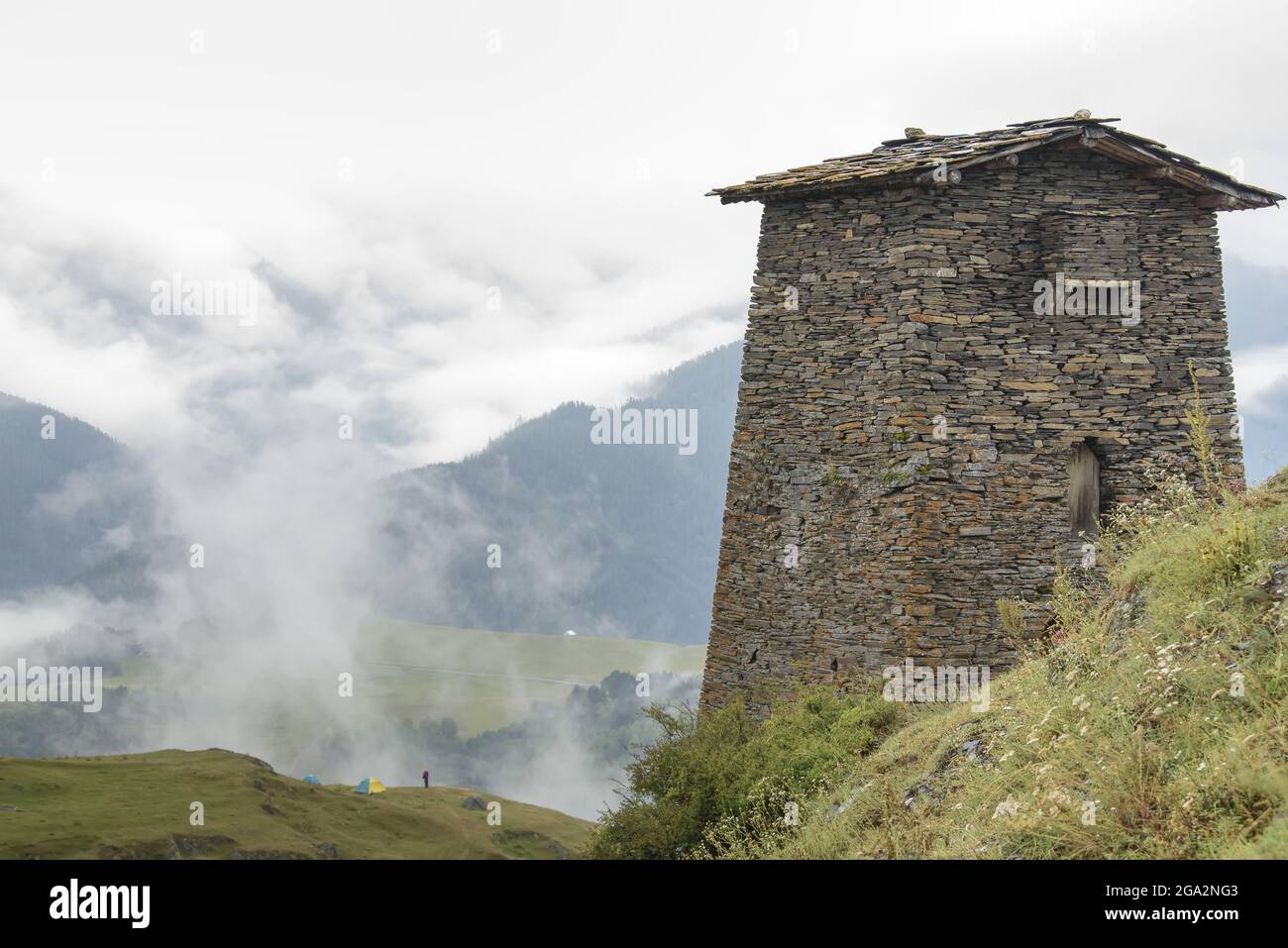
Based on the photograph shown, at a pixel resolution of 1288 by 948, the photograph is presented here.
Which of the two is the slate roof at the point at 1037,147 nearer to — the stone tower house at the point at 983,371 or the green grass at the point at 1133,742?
the stone tower house at the point at 983,371

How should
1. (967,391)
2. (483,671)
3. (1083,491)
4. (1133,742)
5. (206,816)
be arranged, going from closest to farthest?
(1133,742), (967,391), (1083,491), (206,816), (483,671)

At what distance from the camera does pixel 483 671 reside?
150250 mm

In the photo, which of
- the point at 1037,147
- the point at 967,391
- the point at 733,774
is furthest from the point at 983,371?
the point at 733,774

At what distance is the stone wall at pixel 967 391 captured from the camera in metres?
14.4

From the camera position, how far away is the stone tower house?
1442 centimetres

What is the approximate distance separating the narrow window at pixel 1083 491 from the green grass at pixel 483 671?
115745 millimetres

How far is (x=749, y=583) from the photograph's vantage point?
54.4ft

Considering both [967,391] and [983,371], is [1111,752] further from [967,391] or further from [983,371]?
[983,371]

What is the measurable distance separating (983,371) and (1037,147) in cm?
Result: 306

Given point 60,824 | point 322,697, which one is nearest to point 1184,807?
point 60,824

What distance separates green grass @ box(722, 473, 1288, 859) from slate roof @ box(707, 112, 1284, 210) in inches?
262

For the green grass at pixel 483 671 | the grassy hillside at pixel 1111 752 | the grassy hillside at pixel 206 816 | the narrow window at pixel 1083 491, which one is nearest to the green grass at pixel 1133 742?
the grassy hillside at pixel 1111 752
